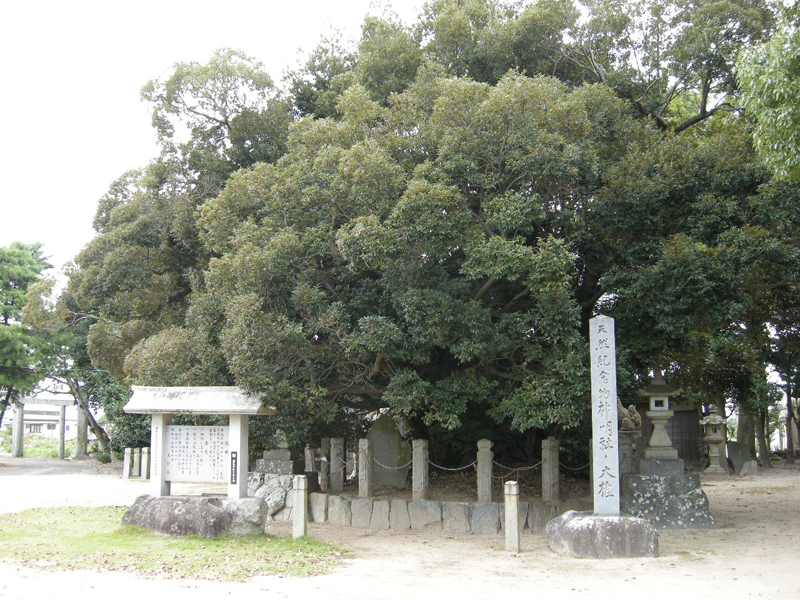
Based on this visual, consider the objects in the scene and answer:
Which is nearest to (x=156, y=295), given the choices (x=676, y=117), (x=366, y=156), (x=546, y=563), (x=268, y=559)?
(x=366, y=156)

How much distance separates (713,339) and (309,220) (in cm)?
1147

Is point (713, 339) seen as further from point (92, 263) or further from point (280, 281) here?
point (92, 263)

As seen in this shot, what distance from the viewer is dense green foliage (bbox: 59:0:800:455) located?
1033 centimetres

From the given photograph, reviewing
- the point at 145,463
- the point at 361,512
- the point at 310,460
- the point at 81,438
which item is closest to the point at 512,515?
the point at 361,512

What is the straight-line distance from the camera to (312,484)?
47.1 ft

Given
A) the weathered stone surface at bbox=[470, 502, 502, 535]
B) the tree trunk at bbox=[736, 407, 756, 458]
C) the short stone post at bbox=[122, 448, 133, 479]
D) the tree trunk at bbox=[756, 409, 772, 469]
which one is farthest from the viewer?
the tree trunk at bbox=[756, 409, 772, 469]

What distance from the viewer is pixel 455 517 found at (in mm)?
12070

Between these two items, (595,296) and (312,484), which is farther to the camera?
(312,484)

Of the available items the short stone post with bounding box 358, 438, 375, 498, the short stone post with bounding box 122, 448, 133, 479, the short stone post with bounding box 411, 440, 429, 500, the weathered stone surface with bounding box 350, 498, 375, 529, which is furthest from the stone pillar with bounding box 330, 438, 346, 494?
the short stone post with bounding box 122, 448, 133, 479

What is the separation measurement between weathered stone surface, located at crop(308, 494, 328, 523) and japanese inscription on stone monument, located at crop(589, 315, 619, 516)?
5.89 meters

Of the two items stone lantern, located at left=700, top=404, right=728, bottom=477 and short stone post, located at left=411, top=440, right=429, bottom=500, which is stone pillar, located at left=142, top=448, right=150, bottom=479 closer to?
short stone post, located at left=411, top=440, right=429, bottom=500

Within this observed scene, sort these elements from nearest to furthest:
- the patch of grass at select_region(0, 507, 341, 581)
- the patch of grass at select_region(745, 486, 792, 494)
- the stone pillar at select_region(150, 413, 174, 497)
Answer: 1. the patch of grass at select_region(0, 507, 341, 581)
2. the stone pillar at select_region(150, 413, 174, 497)
3. the patch of grass at select_region(745, 486, 792, 494)

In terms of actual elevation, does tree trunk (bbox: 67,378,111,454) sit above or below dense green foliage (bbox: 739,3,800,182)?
below

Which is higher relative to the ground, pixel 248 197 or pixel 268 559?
pixel 248 197
